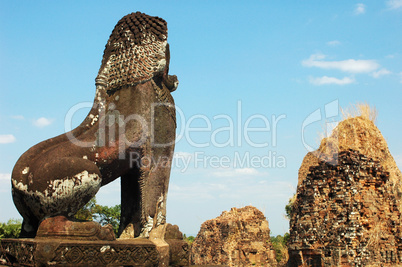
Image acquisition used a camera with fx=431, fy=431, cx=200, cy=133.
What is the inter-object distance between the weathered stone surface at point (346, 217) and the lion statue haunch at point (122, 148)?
10613 mm

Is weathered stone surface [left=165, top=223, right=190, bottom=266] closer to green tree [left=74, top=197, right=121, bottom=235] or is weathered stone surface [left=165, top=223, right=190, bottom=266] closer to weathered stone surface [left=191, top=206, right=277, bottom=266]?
green tree [left=74, top=197, right=121, bottom=235]

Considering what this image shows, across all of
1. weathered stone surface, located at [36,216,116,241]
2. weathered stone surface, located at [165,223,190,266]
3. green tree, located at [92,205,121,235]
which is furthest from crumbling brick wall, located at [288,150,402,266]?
weathered stone surface, located at [36,216,116,241]

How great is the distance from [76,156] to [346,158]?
12509 mm

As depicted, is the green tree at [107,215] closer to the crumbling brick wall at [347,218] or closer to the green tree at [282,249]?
the crumbling brick wall at [347,218]

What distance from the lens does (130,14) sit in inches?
195

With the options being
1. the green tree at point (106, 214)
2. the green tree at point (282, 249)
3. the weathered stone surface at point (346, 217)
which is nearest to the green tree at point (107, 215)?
the green tree at point (106, 214)

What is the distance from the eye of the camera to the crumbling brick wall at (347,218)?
44.5 feet

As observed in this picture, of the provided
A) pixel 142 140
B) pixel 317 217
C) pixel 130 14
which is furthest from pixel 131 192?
pixel 317 217

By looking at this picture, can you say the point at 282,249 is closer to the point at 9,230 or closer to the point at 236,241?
the point at 236,241

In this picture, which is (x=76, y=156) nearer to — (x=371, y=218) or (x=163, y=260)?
(x=163, y=260)

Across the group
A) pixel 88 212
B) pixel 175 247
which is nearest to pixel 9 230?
pixel 88 212

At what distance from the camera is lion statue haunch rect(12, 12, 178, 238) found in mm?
3900

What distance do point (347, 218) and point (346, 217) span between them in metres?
0.05

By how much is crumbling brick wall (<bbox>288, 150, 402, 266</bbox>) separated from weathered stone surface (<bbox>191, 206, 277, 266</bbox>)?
27.6 ft
